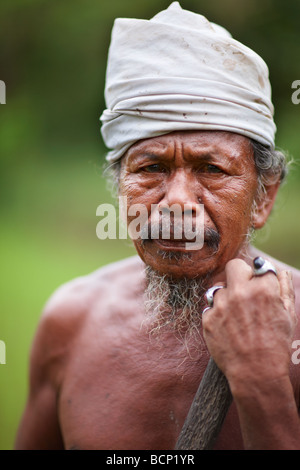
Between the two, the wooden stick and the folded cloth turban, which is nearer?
the wooden stick

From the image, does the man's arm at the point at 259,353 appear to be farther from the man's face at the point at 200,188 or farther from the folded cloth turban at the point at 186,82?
the folded cloth turban at the point at 186,82

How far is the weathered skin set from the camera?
170 centimetres

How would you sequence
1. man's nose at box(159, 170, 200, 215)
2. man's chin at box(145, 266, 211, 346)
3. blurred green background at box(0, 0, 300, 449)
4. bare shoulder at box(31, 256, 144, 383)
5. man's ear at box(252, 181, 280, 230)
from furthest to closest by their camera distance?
blurred green background at box(0, 0, 300, 449) → bare shoulder at box(31, 256, 144, 383) → man's ear at box(252, 181, 280, 230) → man's chin at box(145, 266, 211, 346) → man's nose at box(159, 170, 200, 215)

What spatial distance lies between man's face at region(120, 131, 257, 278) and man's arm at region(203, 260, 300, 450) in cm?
32

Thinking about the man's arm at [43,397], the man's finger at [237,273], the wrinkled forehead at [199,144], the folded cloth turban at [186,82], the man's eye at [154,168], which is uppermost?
the folded cloth turban at [186,82]

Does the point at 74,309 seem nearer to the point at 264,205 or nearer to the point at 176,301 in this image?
the point at 176,301

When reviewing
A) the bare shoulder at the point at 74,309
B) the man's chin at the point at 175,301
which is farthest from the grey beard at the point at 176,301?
the bare shoulder at the point at 74,309

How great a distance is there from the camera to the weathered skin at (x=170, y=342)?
1.70 meters

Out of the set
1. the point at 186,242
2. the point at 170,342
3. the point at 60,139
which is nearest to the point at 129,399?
the point at 170,342

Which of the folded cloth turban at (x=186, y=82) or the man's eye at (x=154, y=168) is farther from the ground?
the folded cloth turban at (x=186, y=82)

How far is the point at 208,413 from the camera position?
1.79 meters

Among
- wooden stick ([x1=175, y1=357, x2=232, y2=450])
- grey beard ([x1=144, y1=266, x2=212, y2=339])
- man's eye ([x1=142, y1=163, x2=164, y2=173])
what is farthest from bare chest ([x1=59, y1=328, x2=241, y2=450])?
man's eye ([x1=142, y1=163, x2=164, y2=173])

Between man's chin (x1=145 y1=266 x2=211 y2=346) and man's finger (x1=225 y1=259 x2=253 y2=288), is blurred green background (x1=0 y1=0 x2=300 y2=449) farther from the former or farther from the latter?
man's finger (x1=225 y1=259 x2=253 y2=288)

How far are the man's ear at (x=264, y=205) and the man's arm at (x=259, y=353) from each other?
559 mm
